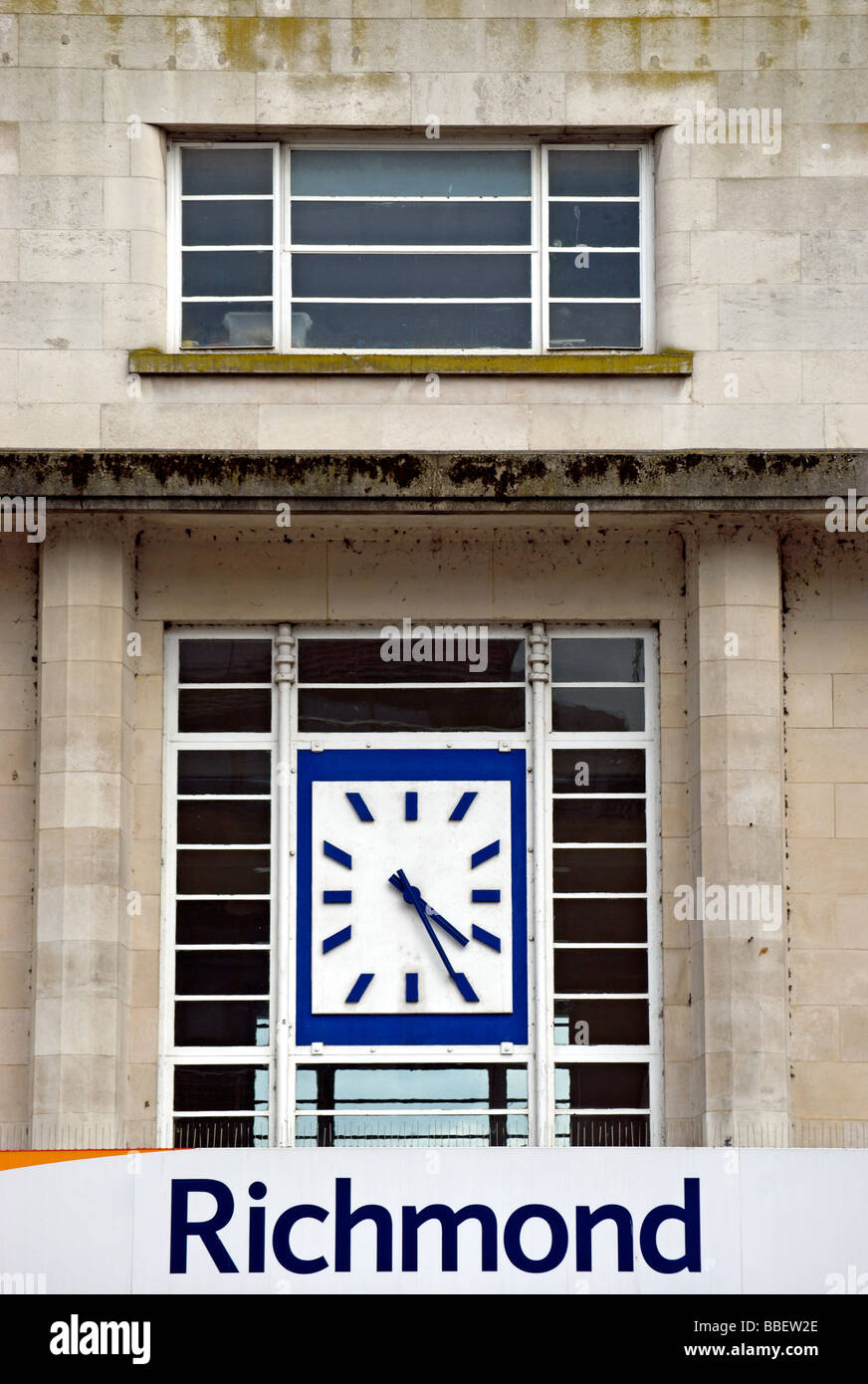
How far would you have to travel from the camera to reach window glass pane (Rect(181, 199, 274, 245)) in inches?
909

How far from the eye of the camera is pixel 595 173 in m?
23.2

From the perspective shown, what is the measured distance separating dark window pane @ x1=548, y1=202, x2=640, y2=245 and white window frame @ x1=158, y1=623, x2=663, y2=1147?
3728mm

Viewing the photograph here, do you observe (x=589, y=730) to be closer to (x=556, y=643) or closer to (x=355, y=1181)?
(x=556, y=643)

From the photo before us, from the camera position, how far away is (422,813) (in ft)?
73.3

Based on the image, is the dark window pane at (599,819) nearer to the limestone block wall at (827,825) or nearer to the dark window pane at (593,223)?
the limestone block wall at (827,825)

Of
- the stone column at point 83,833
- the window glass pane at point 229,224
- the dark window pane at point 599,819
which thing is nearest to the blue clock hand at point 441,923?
the dark window pane at point 599,819

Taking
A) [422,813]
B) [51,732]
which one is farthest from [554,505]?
[51,732]

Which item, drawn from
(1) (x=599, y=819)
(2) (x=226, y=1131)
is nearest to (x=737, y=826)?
(1) (x=599, y=819)

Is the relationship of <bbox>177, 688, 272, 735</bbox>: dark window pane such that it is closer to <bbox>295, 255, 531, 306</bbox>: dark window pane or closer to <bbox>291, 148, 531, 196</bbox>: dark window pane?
<bbox>295, 255, 531, 306</bbox>: dark window pane

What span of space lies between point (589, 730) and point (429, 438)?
3.12m

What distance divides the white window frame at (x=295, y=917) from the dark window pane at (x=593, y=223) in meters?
3.73

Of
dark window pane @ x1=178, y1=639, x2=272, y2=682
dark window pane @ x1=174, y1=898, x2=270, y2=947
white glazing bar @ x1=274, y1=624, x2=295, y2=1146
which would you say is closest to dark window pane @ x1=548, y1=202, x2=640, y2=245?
white glazing bar @ x1=274, y1=624, x2=295, y2=1146

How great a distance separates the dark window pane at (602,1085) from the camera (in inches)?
864

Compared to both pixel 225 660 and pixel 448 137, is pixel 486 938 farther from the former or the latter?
pixel 448 137
